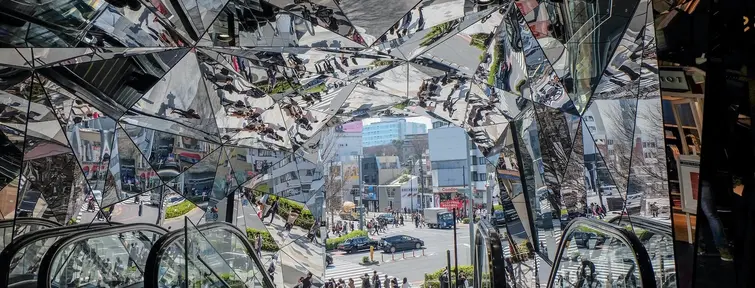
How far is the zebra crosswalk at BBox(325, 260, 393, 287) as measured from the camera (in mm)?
17438

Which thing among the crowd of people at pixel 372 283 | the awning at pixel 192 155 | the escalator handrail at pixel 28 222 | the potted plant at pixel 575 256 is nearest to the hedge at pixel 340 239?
the crowd of people at pixel 372 283

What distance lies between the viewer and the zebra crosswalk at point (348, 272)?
1744 centimetres

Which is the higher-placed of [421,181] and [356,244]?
[421,181]

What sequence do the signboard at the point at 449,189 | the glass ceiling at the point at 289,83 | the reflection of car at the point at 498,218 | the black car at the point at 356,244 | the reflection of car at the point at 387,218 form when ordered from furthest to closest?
the reflection of car at the point at 387,218 < the black car at the point at 356,244 < the signboard at the point at 449,189 < the reflection of car at the point at 498,218 < the glass ceiling at the point at 289,83

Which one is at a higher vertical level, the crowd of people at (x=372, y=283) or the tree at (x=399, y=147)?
the tree at (x=399, y=147)

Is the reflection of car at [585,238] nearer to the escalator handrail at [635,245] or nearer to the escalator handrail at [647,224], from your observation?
the escalator handrail at [635,245]

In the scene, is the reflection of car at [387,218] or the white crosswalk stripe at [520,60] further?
the reflection of car at [387,218]

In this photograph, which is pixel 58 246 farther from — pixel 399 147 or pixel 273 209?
pixel 399 147

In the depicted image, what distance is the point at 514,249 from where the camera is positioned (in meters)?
12.2

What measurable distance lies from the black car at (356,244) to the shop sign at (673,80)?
1774 cm

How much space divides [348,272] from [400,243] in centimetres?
286

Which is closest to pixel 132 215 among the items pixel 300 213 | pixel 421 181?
pixel 300 213

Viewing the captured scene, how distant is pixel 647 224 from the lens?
13.8 ft

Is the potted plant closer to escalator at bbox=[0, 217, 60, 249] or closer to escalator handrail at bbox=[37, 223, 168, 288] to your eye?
escalator handrail at bbox=[37, 223, 168, 288]
